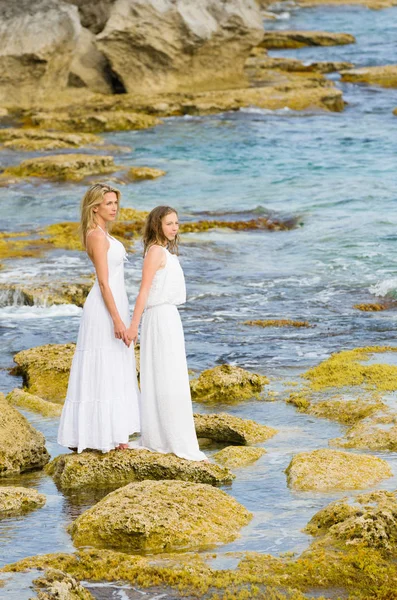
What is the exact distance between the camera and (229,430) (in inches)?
419

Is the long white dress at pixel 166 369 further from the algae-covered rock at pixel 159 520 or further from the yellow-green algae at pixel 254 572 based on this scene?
the yellow-green algae at pixel 254 572

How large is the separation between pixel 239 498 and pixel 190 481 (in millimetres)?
490

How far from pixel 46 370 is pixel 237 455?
13.1ft

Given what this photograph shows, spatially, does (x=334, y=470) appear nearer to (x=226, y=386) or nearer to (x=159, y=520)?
(x=159, y=520)

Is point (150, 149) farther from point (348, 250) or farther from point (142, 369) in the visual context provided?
point (142, 369)

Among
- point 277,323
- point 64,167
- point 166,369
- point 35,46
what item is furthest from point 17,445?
point 35,46

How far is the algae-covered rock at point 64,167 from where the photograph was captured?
29.0m

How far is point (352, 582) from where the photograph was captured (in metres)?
7.06

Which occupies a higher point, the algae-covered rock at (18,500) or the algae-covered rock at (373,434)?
the algae-covered rock at (18,500)

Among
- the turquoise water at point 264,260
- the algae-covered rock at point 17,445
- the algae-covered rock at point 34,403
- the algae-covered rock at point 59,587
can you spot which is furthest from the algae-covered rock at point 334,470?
the algae-covered rock at point 34,403

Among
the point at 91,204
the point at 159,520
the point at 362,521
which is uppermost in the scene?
the point at 91,204

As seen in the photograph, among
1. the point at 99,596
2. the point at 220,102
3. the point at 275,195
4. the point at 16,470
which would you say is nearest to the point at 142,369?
the point at 16,470

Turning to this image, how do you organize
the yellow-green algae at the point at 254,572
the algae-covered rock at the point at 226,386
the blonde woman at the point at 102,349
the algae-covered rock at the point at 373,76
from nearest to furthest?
the yellow-green algae at the point at 254,572, the blonde woman at the point at 102,349, the algae-covered rock at the point at 226,386, the algae-covered rock at the point at 373,76

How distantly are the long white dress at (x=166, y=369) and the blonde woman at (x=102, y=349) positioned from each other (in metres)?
0.18
